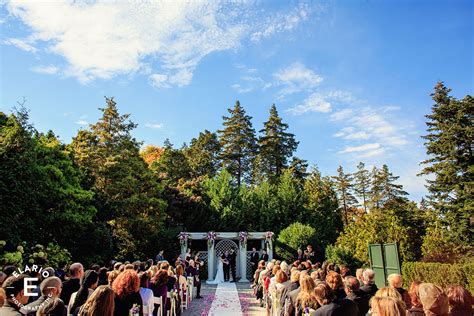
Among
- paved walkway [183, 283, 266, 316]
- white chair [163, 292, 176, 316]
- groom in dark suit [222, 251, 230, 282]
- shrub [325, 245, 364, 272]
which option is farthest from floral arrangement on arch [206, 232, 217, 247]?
white chair [163, 292, 176, 316]

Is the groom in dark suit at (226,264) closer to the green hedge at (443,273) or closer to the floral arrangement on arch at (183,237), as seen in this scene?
the floral arrangement on arch at (183,237)

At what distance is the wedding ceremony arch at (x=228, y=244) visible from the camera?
2086cm

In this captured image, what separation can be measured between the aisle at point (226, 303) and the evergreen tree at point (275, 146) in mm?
25968

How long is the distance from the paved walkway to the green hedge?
7.65m

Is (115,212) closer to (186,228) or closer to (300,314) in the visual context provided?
(186,228)

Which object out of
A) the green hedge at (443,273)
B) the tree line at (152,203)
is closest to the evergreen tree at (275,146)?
the tree line at (152,203)

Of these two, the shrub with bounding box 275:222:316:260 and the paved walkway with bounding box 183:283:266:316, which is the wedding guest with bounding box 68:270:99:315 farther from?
the shrub with bounding box 275:222:316:260

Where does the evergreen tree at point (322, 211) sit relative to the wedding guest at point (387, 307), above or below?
above

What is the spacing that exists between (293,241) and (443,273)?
904cm

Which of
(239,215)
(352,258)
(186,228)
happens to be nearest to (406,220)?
(352,258)

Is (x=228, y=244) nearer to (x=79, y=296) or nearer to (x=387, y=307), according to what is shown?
(x=79, y=296)

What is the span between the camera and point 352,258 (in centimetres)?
2170

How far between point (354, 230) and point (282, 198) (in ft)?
21.6

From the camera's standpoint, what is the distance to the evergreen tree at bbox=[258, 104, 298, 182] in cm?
4256
